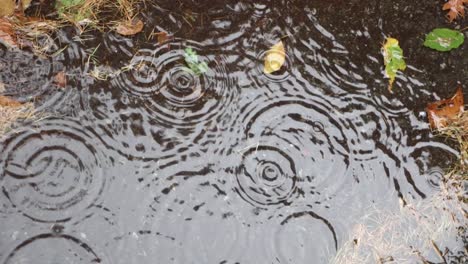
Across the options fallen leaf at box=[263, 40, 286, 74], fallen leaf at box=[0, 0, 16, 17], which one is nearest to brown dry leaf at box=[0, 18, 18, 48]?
fallen leaf at box=[0, 0, 16, 17]

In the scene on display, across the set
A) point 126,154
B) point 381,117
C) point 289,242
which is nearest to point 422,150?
point 381,117

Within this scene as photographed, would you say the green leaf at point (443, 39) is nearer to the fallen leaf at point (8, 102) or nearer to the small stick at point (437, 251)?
the small stick at point (437, 251)

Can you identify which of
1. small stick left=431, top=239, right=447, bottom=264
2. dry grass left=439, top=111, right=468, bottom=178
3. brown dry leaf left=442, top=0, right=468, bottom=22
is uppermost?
brown dry leaf left=442, top=0, right=468, bottom=22

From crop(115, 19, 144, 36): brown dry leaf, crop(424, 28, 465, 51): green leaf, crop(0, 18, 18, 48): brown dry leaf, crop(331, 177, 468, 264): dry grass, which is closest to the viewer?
crop(331, 177, 468, 264): dry grass

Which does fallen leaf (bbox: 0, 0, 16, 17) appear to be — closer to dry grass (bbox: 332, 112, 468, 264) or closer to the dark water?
the dark water

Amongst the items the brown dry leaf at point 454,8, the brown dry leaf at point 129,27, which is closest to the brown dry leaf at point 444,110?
the brown dry leaf at point 454,8
